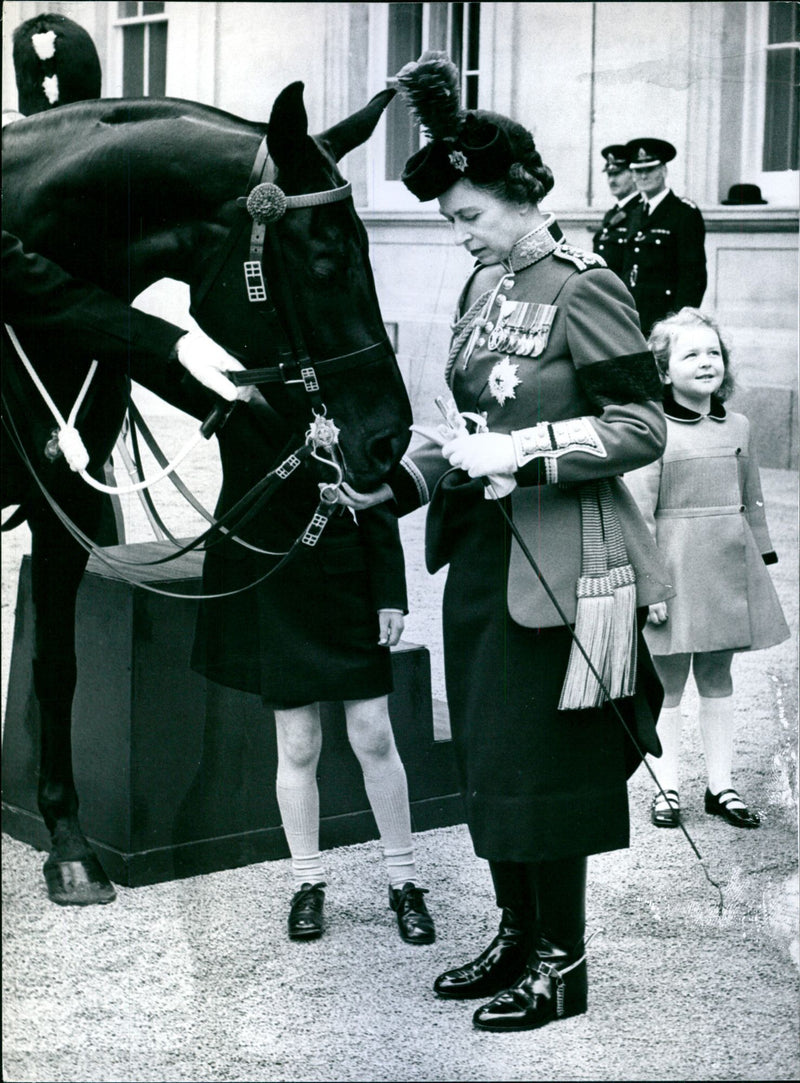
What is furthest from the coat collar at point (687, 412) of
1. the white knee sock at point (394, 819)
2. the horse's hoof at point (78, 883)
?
the horse's hoof at point (78, 883)

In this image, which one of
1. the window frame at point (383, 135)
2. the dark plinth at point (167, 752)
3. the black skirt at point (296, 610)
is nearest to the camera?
the window frame at point (383, 135)

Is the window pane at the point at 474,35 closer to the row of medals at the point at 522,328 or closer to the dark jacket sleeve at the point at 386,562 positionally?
the row of medals at the point at 522,328

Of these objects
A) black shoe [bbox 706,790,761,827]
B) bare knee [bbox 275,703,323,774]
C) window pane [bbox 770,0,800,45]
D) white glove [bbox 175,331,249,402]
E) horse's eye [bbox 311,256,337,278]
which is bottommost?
black shoe [bbox 706,790,761,827]

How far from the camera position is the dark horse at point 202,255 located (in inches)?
135

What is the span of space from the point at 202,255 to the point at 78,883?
1.42 metres

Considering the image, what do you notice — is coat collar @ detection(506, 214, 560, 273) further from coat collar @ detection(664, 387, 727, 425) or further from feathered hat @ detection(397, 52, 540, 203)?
coat collar @ detection(664, 387, 727, 425)

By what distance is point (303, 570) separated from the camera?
3.75 meters

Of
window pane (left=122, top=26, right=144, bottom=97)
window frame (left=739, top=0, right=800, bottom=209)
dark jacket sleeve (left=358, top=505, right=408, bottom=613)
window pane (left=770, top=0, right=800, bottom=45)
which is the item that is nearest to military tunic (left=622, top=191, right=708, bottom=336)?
window frame (left=739, top=0, right=800, bottom=209)

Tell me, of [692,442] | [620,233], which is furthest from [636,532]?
[620,233]

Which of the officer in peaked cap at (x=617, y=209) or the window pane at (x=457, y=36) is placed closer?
the officer in peaked cap at (x=617, y=209)

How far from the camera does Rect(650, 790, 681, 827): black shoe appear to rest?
3762mm

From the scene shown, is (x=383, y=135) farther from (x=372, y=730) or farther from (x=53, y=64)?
(x=372, y=730)

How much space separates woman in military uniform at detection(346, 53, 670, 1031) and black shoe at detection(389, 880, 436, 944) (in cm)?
11

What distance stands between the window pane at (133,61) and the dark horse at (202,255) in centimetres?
6
